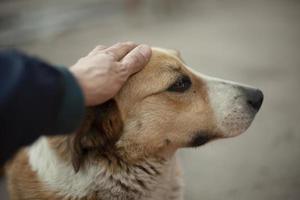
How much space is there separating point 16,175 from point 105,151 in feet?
1.55

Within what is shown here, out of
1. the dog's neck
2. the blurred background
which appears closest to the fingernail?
the dog's neck

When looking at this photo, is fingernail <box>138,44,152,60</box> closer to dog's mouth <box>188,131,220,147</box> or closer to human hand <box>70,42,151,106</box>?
human hand <box>70,42,151,106</box>

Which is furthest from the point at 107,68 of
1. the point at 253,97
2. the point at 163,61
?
the point at 253,97

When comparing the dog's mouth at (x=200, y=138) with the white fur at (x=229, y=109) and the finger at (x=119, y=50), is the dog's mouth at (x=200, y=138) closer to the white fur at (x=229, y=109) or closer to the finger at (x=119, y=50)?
the white fur at (x=229, y=109)

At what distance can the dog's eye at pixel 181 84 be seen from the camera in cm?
208

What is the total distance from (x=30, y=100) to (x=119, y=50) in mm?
724

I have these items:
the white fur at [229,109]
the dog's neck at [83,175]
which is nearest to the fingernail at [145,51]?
the white fur at [229,109]

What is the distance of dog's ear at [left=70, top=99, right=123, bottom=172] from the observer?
1.88m

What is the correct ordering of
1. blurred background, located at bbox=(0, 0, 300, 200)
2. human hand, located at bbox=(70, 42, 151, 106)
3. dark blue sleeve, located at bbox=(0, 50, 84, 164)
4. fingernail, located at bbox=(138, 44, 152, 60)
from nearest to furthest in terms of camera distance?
dark blue sleeve, located at bbox=(0, 50, 84, 164)
human hand, located at bbox=(70, 42, 151, 106)
fingernail, located at bbox=(138, 44, 152, 60)
blurred background, located at bbox=(0, 0, 300, 200)

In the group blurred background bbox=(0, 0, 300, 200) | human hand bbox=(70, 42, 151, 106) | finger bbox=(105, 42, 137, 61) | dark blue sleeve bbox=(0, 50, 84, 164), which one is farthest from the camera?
blurred background bbox=(0, 0, 300, 200)

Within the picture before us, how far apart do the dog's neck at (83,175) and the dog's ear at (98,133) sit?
0.07 metres

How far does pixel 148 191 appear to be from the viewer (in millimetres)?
2113

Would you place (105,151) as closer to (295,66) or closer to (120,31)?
(295,66)

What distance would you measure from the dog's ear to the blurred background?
146 cm
